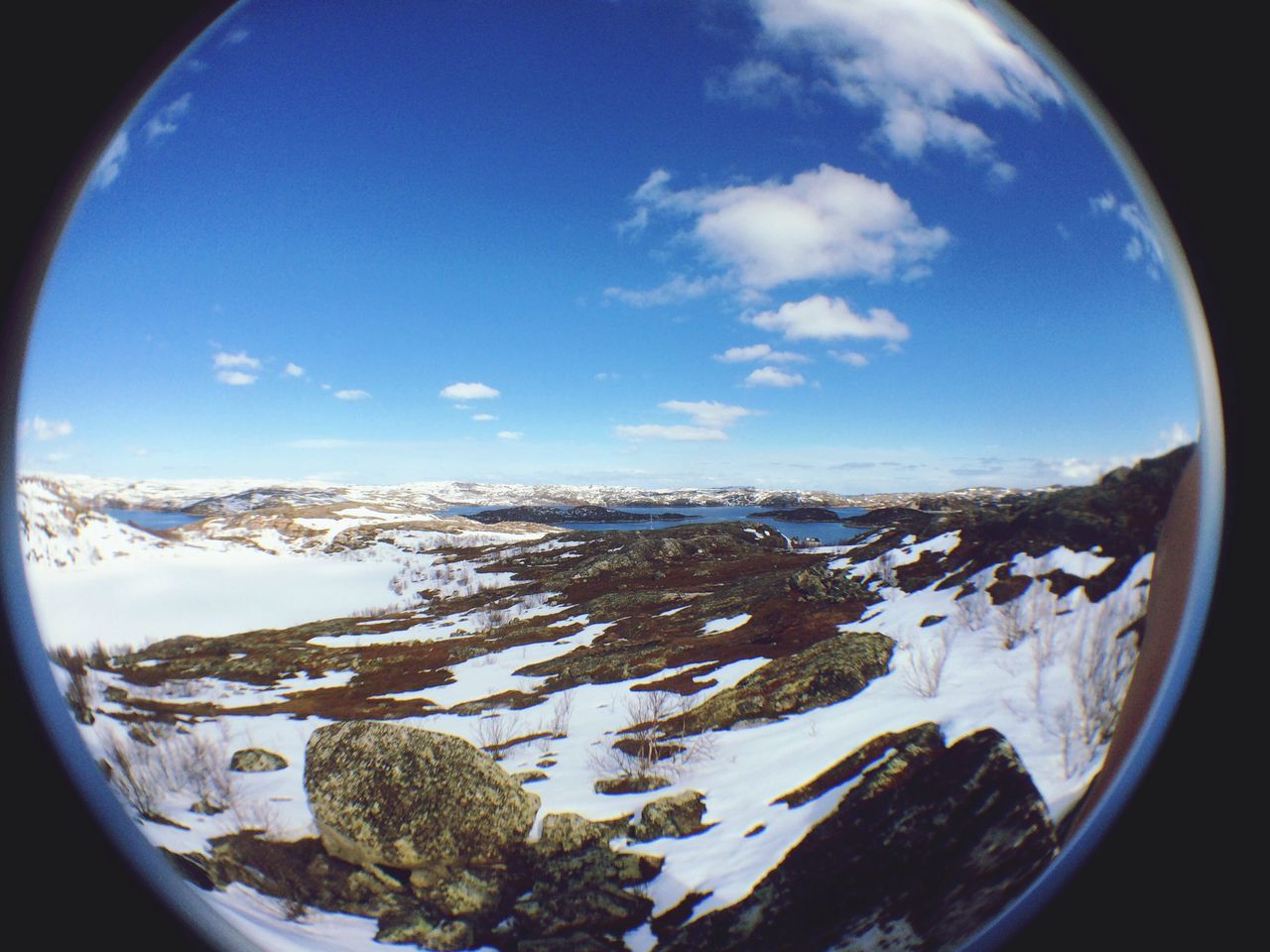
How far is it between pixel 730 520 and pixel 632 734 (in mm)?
2103

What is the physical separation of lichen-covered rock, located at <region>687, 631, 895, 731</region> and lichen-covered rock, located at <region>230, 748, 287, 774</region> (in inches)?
119

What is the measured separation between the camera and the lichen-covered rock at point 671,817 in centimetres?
288

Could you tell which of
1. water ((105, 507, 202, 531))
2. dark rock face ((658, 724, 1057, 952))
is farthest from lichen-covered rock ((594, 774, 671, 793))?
water ((105, 507, 202, 531))

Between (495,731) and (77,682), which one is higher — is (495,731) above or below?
below

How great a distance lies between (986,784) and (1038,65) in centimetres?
498

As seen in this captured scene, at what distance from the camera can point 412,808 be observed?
2926 mm

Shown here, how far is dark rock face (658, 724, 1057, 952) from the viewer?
2693mm

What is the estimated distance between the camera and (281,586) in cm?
354

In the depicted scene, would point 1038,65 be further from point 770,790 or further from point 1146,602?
point 770,790

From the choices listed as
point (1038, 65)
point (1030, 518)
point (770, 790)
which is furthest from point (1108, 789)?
point (1038, 65)

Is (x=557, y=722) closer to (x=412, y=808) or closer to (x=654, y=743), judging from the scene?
(x=654, y=743)

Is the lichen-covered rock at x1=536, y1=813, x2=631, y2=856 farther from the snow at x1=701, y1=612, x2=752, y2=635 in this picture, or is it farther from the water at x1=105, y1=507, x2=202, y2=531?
the water at x1=105, y1=507, x2=202, y2=531

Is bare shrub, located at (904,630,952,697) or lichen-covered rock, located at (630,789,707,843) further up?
bare shrub, located at (904,630,952,697)

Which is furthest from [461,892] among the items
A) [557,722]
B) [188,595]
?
[188,595]
